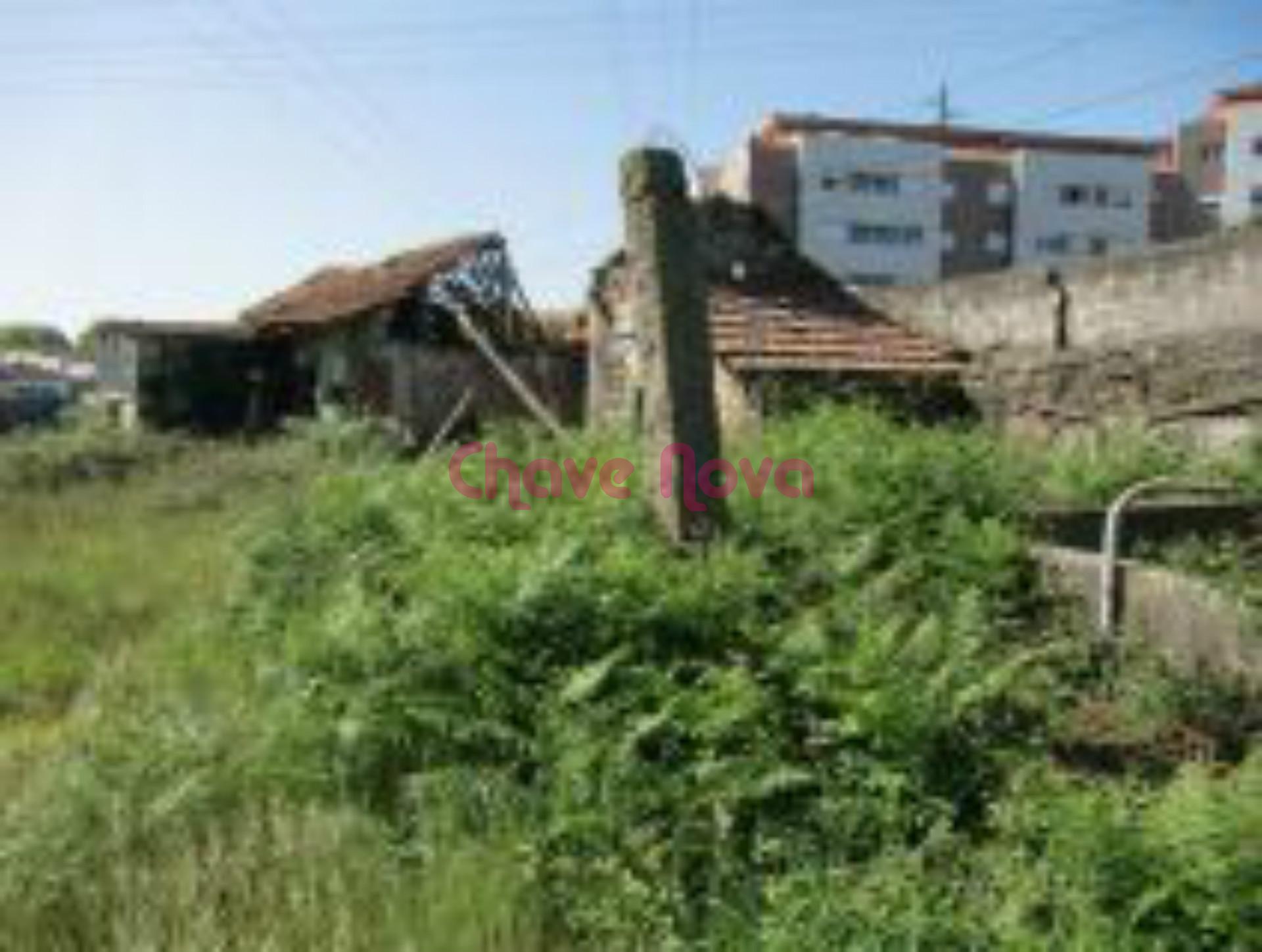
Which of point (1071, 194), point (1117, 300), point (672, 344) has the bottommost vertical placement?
point (672, 344)

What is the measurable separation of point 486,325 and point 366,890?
2365cm

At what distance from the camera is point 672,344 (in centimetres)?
634

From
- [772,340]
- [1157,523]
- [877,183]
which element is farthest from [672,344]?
[877,183]

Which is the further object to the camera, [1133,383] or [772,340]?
[772,340]

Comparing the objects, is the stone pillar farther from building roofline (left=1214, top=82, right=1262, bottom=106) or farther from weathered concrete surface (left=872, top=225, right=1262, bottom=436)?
building roofline (left=1214, top=82, right=1262, bottom=106)

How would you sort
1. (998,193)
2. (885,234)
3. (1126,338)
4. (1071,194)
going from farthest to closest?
(998,193)
(1071,194)
(885,234)
(1126,338)

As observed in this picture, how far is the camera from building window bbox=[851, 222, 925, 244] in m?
62.6

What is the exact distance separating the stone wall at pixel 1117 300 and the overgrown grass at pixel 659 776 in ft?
16.5

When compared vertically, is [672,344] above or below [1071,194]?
below

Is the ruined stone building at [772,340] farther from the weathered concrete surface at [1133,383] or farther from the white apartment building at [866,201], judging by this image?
the white apartment building at [866,201]

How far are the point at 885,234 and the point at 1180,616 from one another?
2337 inches

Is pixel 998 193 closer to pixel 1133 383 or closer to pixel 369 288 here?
pixel 369 288

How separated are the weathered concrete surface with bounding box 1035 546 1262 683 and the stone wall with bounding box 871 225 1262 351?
4.81 metres

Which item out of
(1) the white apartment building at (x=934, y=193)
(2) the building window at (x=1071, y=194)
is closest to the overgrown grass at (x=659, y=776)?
(1) the white apartment building at (x=934, y=193)
